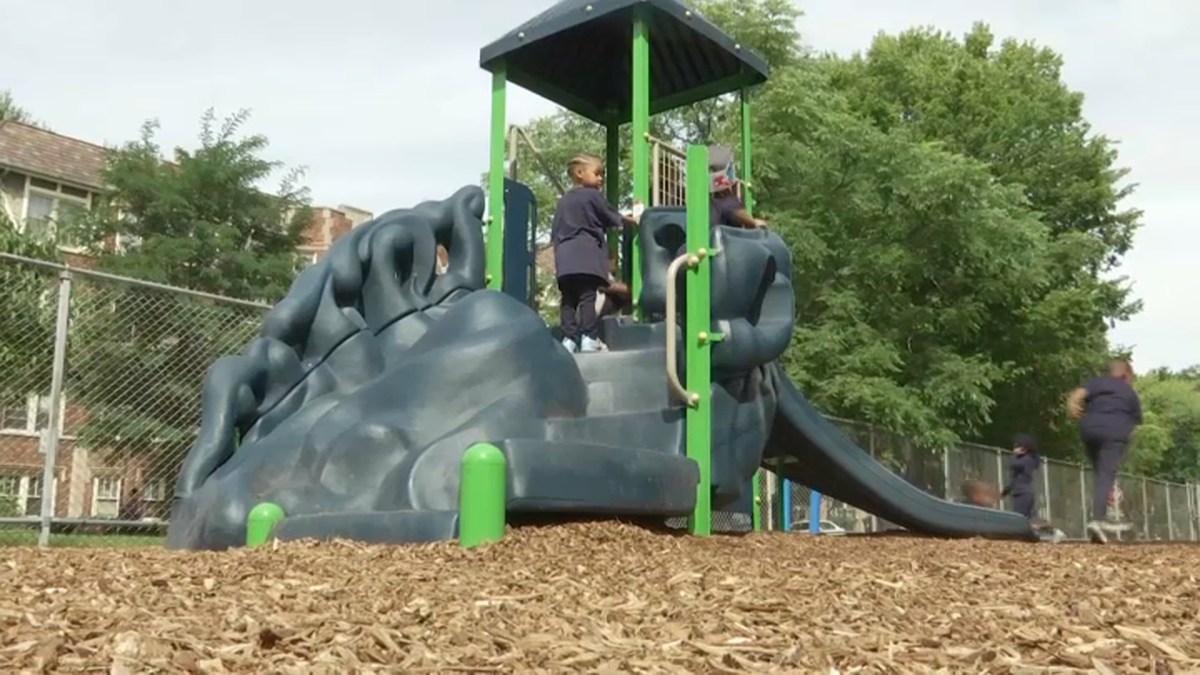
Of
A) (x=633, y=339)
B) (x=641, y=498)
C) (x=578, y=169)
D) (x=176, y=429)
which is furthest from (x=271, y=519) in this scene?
(x=176, y=429)

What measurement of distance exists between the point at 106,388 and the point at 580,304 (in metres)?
4.73

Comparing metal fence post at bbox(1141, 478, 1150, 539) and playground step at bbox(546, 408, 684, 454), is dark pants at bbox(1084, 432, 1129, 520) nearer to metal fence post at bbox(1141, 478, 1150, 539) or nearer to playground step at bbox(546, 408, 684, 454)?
playground step at bbox(546, 408, 684, 454)

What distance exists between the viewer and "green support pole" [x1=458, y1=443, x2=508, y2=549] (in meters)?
4.47

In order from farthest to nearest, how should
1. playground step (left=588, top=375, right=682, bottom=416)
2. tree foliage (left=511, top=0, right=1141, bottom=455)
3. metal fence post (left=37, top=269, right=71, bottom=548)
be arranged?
tree foliage (left=511, top=0, right=1141, bottom=455) → metal fence post (left=37, top=269, right=71, bottom=548) → playground step (left=588, top=375, right=682, bottom=416)

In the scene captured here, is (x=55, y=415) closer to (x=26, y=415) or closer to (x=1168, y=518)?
(x=26, y=415)

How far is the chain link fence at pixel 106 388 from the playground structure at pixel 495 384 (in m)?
3.19

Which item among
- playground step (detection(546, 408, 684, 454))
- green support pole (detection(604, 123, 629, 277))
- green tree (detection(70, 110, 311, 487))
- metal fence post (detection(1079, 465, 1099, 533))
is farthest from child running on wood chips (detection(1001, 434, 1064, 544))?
green tree (detection(70, 110, 311, 487))

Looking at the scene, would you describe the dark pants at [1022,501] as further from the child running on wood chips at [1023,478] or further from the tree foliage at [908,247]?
the tree foliage at [908,247]

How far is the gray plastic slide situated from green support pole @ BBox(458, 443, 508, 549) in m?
3.11

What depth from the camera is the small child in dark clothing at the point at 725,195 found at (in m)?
7.24

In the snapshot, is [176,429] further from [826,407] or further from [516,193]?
[826,407]

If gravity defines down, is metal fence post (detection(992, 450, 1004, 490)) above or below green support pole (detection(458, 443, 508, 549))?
above

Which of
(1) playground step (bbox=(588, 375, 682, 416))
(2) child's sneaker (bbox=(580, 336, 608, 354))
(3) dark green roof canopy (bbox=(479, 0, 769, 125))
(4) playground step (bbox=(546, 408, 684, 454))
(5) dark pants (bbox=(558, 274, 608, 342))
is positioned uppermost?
(3) dark green roof canopy (bbox=(479, 0, 769, 125))

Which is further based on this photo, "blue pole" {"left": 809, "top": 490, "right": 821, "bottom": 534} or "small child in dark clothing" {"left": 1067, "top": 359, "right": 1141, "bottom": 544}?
"blue pole" {"left": 809, "top": 490, "right": 821, "bottom": 534}
